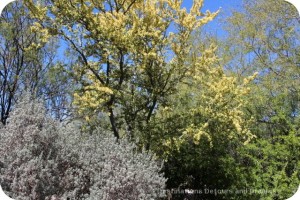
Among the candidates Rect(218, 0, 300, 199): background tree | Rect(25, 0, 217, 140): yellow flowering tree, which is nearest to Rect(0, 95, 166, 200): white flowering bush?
Rect(25, 0, 217, 140): yellow flowering tree

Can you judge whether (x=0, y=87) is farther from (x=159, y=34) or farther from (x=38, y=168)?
(x=38, y=168)

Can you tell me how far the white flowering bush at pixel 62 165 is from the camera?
12.0 ft

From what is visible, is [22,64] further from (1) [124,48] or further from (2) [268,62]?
(2) [268,62]

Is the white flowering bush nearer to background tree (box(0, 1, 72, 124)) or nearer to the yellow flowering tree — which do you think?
the yellow flowering tree

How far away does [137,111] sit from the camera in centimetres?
645

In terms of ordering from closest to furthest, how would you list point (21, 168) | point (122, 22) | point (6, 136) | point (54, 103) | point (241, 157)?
1. point (21, 168)
2. point (6, 136)
3. point (122, 22)
4. point (241, 157)
5. point (54, 103)

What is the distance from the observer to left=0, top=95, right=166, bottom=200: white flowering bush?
12.0ft

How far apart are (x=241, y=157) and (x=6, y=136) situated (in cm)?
465

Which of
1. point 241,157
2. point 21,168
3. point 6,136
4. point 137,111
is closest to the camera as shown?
point 21,168

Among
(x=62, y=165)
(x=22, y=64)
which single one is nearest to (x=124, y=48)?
(x=62, y=165)

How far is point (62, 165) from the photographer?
412 centimetres

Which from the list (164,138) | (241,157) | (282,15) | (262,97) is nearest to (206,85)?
(164,138)

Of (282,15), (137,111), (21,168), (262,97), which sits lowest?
(21,168)

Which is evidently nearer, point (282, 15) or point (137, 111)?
point (137, 111)
